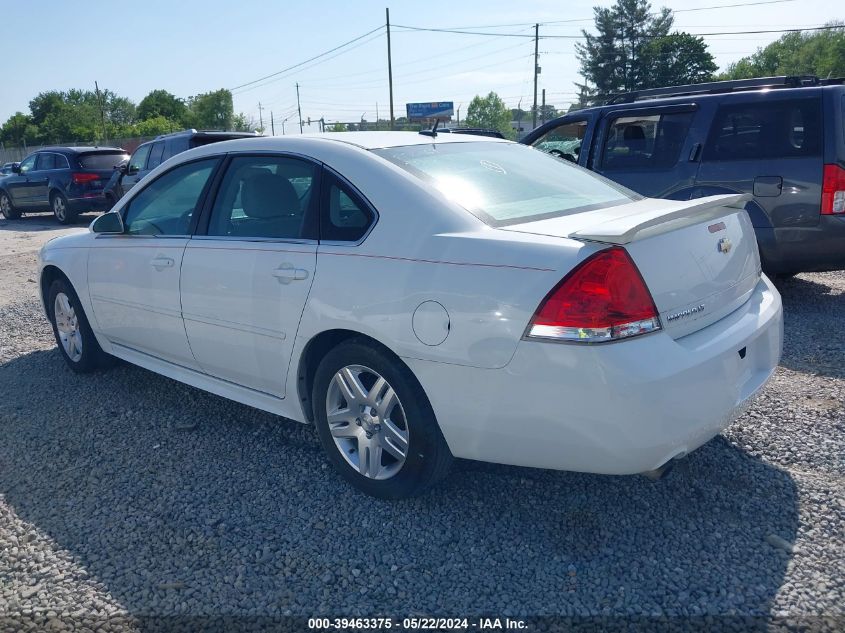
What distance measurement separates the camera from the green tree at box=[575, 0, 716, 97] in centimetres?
6738

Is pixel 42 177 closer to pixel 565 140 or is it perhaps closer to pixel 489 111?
pixel 565 140

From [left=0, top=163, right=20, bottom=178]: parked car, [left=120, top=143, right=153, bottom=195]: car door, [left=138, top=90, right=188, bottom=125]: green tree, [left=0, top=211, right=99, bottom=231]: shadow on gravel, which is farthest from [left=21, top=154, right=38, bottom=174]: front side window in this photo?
[left=138, top=90, right=188, bottom=125]: green tree

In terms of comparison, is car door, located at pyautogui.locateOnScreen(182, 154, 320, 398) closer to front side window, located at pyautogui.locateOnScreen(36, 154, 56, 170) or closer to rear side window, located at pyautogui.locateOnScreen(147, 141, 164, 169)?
rear side window, located at pyautogui.locateOnScreen(147, 141, 164, 169)

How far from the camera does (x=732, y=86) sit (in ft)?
21.9

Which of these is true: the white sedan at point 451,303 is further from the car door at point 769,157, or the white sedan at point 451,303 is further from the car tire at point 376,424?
the car door at point 769,157

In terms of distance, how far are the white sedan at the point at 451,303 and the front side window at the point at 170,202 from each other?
0.07 feet

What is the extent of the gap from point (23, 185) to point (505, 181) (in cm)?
1727

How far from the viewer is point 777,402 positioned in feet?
13.4

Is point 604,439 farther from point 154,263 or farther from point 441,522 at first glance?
point 154,263

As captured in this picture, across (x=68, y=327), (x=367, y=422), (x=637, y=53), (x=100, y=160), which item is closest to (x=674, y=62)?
(x=637, y=53)

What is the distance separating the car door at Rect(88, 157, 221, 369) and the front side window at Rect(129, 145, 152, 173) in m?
9.00

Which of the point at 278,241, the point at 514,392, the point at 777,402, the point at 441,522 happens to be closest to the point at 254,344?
the point at 278,241

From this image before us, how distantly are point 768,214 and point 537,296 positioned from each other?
426 centimetres

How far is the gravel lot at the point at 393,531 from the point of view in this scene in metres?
2.54
